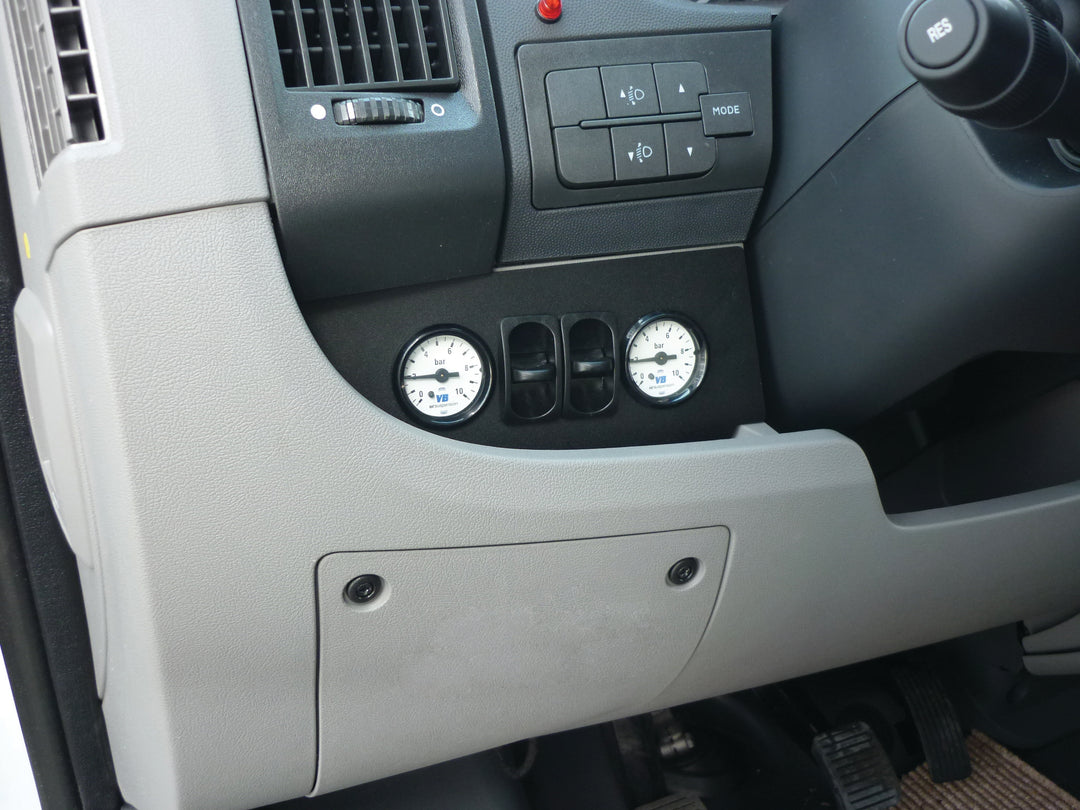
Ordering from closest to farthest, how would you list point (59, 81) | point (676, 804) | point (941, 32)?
point (941, 32) → point (59, 81) → point (676, 804)

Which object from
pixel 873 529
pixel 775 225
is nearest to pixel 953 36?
pixel 775 225

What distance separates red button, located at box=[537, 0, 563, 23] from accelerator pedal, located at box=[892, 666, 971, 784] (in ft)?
3.77

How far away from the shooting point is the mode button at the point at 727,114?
0.95 m

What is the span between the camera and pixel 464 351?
950mm

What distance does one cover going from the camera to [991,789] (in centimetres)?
147

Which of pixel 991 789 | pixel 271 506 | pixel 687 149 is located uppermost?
pixel 687 149

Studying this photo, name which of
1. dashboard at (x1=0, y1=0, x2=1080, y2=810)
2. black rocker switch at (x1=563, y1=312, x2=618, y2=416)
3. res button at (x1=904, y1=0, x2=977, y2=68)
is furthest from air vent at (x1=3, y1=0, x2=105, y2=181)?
res button at (x1=904, y1=0, x2=977, y2=68)

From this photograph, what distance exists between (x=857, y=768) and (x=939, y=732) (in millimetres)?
159

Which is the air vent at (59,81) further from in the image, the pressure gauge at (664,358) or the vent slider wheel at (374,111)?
the pressure gauge at (664,358)

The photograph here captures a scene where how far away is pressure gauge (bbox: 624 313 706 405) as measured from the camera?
1.01 m

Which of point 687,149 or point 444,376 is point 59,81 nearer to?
point 444,376

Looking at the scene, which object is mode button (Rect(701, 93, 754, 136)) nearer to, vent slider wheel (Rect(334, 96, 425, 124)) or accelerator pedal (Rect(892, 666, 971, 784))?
vent slider wheel (Rect(334, 96, 425, 124))

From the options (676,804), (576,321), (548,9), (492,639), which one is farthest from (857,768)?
(548,9)

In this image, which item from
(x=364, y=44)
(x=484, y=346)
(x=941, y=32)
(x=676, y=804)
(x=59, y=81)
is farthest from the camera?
(x=676, y=804)
